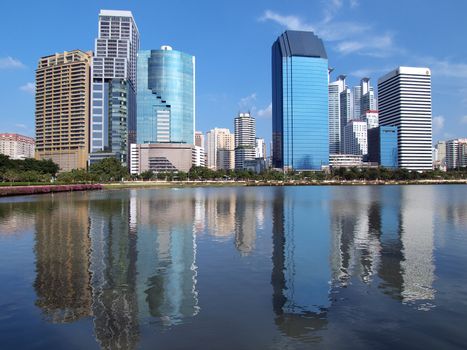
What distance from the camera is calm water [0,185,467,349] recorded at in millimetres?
10555

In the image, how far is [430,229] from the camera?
97.2 ft

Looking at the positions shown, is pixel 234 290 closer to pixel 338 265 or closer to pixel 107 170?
pixel 338 265

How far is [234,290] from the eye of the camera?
1463 cm

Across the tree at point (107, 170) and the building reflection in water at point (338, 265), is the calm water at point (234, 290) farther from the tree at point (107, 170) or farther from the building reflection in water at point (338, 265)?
the tree at point (107, 170)

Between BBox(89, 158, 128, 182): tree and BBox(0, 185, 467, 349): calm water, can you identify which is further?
BBox(89, 158, 128, 182): tree

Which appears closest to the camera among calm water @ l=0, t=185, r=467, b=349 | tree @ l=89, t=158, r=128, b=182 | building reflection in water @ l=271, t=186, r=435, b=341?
calm water @ l=0, t=185, r=467, b=349

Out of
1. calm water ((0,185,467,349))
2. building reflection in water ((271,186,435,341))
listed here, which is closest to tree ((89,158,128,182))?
calm water ((0,185,467,349))

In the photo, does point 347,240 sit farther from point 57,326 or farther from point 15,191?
point 15,191

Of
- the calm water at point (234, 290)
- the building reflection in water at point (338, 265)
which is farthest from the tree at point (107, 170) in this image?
the building reflection in water at point (338, 265)

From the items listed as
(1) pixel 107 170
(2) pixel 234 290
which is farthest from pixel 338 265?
(1) pixel 107 170

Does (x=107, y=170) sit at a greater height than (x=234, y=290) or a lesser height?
greater

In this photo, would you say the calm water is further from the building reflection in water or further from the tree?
the tree

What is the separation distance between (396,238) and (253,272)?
519 inches

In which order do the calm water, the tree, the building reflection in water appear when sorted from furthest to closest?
the tree
the building reflection in water
the calm water
